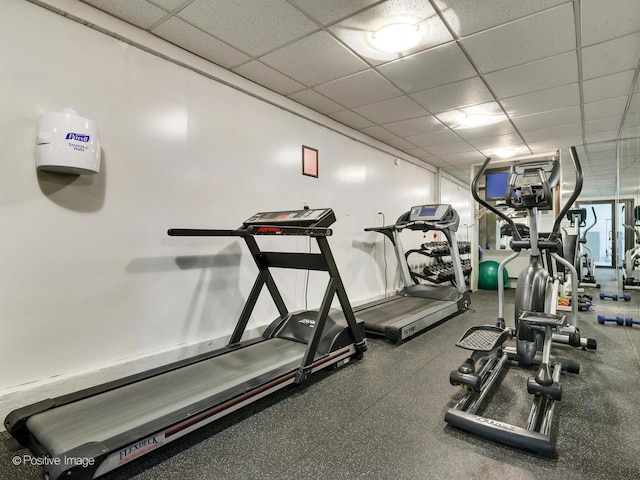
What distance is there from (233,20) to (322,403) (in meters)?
2.69

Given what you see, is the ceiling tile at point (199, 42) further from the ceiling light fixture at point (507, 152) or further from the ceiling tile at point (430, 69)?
the ceiling light fixture at point (507, 152)

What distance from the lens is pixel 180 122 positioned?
275cm

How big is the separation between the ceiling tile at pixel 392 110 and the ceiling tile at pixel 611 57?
1533mm

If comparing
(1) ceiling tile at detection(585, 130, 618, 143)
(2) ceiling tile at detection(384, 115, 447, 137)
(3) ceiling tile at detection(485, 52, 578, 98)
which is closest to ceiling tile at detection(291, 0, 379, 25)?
(3) ceiling tile at detection(485, 52, 578, 98)

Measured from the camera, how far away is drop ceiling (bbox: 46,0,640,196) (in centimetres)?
224

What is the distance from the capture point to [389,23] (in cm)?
237

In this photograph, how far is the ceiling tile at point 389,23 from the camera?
2.21 m

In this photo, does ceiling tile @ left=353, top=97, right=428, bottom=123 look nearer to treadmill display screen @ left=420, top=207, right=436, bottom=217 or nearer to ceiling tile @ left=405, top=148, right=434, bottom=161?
treadmill display screen @ left=420, top=207, right=436, bottom=217

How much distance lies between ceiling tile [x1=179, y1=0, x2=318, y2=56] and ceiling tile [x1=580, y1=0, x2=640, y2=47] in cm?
184

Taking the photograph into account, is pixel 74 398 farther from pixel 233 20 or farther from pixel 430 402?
pixel 233 20

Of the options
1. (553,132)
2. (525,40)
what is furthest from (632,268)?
(525,40)

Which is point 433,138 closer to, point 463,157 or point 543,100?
point 463,157

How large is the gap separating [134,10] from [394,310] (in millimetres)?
3728

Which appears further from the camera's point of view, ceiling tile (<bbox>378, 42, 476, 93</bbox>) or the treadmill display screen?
the treadmill display screen
